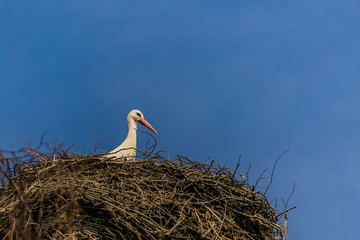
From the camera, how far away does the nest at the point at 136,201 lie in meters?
5.57

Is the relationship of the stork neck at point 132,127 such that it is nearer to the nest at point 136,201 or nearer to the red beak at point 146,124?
the red beak at point 146,124

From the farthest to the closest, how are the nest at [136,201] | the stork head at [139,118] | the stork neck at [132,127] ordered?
the stork head at [139,118], the stork neck at [132,127], the nest at [136,201]

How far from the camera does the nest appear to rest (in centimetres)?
557

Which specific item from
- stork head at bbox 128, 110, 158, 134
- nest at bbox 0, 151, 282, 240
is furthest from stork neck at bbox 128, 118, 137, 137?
nest at bbox 0, 151, 282, 240

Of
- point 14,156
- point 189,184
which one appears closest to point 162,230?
point 189,184

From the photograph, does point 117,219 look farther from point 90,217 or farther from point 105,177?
point 105,177

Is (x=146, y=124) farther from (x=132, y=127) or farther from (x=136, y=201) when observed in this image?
(x=136, y=201)

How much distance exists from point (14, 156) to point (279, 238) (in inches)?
104

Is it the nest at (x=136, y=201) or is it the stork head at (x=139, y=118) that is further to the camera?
the stork head at (x=139, y=118)

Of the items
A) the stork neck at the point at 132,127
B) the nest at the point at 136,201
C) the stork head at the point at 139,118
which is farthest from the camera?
the stork head at the point at 139,118

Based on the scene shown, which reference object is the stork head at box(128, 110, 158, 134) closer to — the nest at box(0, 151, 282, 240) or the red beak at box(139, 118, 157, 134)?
the red beak at box(139, 118, 157, 134)

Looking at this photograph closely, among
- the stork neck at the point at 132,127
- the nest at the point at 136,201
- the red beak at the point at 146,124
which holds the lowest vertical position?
the nest at the point at 136,201

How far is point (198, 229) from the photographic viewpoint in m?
5.91

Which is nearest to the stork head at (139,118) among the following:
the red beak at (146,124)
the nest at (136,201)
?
the red beak at (146,124)
